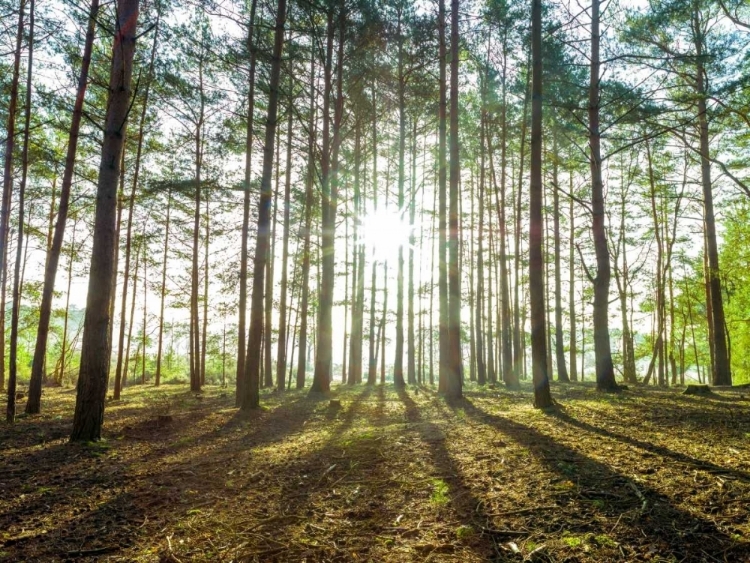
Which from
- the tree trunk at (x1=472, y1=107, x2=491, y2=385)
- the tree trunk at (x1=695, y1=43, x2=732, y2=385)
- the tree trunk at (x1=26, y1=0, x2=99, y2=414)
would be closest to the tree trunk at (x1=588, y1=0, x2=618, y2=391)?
the tree trunk at (x1=695, y1=43, x2=732, y2=385)

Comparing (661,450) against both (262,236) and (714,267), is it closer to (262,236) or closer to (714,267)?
(262,236)

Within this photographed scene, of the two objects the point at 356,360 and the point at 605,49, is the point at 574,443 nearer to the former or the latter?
the point at 605,49

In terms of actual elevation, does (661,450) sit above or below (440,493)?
above

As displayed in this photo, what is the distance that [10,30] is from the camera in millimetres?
8750

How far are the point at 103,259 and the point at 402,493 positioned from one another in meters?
4.89

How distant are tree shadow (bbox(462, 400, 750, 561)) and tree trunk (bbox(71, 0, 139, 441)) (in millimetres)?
5439

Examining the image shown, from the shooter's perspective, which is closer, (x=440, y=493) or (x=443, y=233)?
(x=440, y=493)

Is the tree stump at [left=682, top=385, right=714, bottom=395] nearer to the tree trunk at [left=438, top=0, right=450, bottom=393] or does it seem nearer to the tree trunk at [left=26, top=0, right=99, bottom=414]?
the tree trunk at [left=438, top=0, right=450, bottom=393]

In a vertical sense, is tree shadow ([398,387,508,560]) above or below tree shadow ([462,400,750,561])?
below

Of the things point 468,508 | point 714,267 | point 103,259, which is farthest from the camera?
point 714,267

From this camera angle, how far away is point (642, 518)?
7.95 ft

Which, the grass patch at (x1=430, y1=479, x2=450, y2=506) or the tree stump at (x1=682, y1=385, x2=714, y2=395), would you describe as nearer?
the grass patch at (x1=430, y1=479, x2=450, y2=506)

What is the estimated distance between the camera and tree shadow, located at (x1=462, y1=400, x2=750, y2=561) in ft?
6.78

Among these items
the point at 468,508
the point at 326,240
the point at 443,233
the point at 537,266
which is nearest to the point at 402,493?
the point at 468,508
